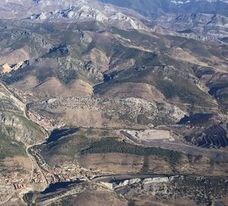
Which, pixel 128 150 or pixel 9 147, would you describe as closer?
pixel 9 147

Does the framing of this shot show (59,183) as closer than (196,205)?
No

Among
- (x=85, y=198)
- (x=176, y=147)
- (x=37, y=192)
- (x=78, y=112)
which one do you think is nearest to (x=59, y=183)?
(x=37, y=192)

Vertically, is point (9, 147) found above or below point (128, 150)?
below

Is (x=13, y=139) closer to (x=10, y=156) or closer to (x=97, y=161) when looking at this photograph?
(x=10, y=156)

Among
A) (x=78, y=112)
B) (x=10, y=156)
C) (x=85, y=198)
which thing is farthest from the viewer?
(x=78, y=112)

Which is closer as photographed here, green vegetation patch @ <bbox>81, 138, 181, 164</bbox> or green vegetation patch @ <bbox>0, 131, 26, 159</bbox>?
green vegetation patch @ <bbox>0, 131, 26, 159</bbox>

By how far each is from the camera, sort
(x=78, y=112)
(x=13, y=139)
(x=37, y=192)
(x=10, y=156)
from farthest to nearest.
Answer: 1. (x=78, y=112)
2. (x=13, y=139)
3. (x=10, y=156)
4. (x=37, y=192)

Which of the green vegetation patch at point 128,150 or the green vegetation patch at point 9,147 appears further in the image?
the green vegetation patch at point 128,150

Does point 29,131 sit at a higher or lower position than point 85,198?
lower

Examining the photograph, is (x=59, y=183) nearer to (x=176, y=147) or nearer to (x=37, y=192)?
(x=37, y=192)
